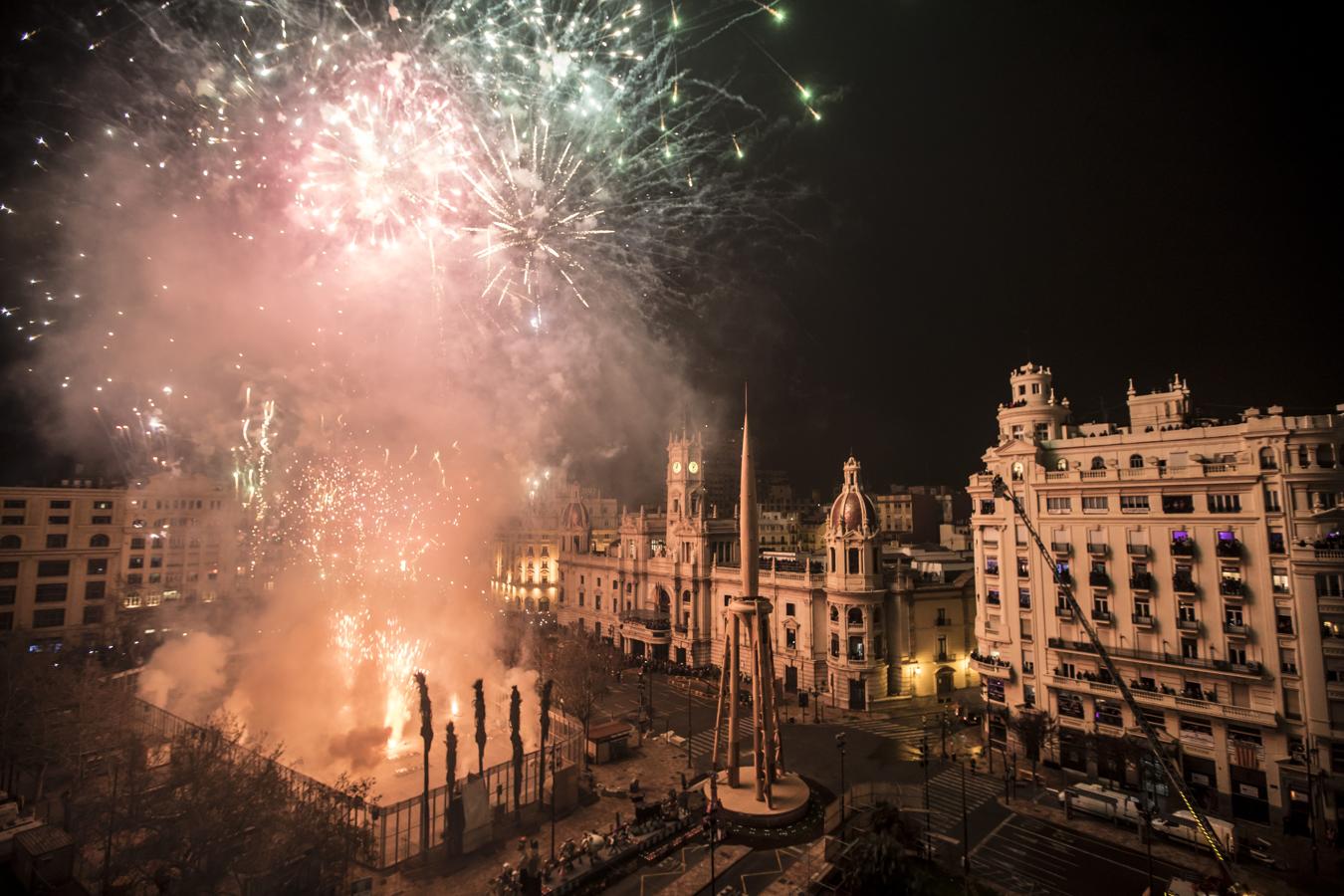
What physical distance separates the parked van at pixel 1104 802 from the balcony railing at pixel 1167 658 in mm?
8013

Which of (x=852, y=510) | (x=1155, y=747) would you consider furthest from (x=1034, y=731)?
(x=852, y=510)

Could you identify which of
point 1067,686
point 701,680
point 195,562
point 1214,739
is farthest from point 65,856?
point 195,562

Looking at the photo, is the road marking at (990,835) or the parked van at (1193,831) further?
the road marking at (990,835)

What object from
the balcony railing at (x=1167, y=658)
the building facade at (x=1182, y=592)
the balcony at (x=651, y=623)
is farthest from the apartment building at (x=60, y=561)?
the balcony railing at (x=1167, y=658)

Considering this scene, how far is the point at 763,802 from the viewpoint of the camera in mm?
35031

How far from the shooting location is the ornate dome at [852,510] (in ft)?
185

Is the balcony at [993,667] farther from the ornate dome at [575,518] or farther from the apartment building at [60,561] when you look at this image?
the apartment building at [60,561]

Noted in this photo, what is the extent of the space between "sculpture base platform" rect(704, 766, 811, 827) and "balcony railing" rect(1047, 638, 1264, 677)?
19127mm

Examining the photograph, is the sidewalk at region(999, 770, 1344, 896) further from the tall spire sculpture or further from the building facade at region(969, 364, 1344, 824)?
the tall spire sculpture

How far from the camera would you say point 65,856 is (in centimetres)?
2681

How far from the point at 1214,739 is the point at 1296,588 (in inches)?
364

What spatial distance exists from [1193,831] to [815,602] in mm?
30840

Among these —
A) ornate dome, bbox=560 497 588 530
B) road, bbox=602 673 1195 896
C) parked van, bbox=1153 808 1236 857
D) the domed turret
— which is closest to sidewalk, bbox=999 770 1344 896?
parked van, bbox=1153 808 1236 857

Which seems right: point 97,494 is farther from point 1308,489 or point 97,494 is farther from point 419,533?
point 1308,489
